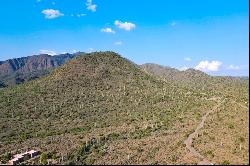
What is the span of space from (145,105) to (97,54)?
45746 millimetres

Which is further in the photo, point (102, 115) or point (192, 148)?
point (102, 115)

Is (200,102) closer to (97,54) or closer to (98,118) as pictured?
(98,118)

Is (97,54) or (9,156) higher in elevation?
(97,54)

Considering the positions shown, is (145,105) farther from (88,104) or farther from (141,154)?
(141,154)

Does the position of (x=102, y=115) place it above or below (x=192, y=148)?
above

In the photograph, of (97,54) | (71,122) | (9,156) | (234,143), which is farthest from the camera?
(97,54)

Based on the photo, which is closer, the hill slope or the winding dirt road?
the winding dirt road

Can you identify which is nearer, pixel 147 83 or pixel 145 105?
pixel 145 105

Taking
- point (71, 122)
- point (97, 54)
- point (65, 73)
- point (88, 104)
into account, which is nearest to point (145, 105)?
point (88, 104)

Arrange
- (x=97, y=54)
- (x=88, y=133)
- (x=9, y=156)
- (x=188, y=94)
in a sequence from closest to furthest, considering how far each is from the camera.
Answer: (x=9, y=156), (x=88, y=133), (x=188, y=94), (x=97, y=54)

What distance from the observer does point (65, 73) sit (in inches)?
5453

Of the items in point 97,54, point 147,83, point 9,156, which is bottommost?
point 9,156

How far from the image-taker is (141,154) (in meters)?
65.3

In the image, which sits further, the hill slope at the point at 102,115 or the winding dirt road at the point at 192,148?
the hill slope at the point at 102,115
